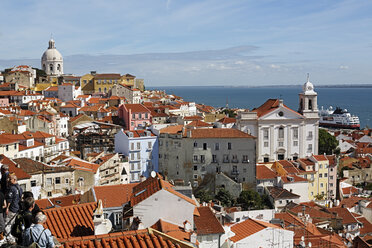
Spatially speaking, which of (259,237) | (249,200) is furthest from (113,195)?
(249,200)

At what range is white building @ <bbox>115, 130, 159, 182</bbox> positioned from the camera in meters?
38.8

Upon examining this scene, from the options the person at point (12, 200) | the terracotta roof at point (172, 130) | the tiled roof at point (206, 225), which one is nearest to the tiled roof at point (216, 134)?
the terracotta roof at point (172, 130)

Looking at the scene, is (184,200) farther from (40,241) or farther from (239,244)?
(40,241)

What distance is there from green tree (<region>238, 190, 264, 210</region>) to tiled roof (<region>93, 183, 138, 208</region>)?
18887 mm

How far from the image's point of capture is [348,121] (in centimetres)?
12144

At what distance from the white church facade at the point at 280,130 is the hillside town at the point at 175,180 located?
0.38 feet

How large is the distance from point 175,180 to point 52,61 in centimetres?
7400

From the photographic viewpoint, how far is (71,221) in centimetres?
1068

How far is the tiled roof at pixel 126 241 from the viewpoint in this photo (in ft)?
25.1

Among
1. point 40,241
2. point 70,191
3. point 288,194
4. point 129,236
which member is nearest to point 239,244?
point 129,236

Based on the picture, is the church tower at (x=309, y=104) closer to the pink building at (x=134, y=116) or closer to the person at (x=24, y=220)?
the pink building at (x=134, y=116)

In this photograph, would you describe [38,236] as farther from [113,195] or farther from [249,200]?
[249,200]

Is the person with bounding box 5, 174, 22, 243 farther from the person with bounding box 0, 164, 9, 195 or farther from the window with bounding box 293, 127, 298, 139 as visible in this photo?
the window with bounding box 293, 127, 298, 139

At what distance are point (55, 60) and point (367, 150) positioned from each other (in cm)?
6870
